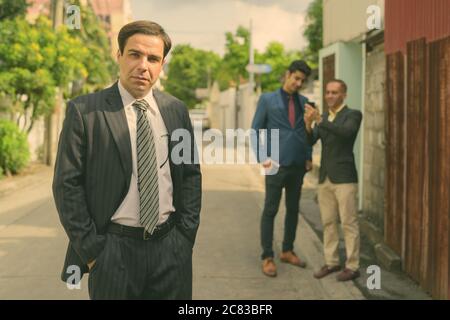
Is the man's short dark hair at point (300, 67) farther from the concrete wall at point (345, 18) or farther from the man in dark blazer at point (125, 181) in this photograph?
the man in dark blazer at point (125, 181)

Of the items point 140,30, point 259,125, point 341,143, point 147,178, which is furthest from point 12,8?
point 147,178

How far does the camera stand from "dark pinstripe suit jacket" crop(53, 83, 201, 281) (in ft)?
8.49

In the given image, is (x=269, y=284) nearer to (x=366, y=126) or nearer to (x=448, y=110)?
(x=448, y=110)

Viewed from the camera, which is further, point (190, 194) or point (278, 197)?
point (278, 197)

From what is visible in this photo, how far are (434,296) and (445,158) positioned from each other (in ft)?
3.85

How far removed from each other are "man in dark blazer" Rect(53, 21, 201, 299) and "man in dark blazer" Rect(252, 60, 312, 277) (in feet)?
9.85

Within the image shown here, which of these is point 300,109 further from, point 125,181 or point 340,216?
point 125,181

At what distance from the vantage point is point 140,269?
2688 mm

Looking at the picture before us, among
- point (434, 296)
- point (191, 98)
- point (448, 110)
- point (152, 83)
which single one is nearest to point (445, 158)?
point (448, 110)

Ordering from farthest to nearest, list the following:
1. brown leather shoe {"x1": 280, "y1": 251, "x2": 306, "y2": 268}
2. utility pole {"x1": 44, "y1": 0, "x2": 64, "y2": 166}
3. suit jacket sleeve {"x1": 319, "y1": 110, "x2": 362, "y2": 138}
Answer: utility pole {"x1": 44, "y1": 0, "x2": 64, "y2": 166} → brown leather shoe {"x1": 280, "y1": 251, "x2": 306, "y2": 268} → suit jacket sleeve {"x1": 319, "y1": 110, "x2": 362, "y2": 138}

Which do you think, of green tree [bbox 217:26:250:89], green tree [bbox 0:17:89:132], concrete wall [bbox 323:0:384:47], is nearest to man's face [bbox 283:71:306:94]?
concrete wall [bbox 323:0:384:47]

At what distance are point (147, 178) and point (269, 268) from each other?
11.1 feet

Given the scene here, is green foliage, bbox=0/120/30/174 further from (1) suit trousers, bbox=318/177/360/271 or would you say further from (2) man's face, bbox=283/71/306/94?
(1) suit trousers, bbox=318/177/360/271

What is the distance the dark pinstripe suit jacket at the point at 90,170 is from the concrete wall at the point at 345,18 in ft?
18.2
